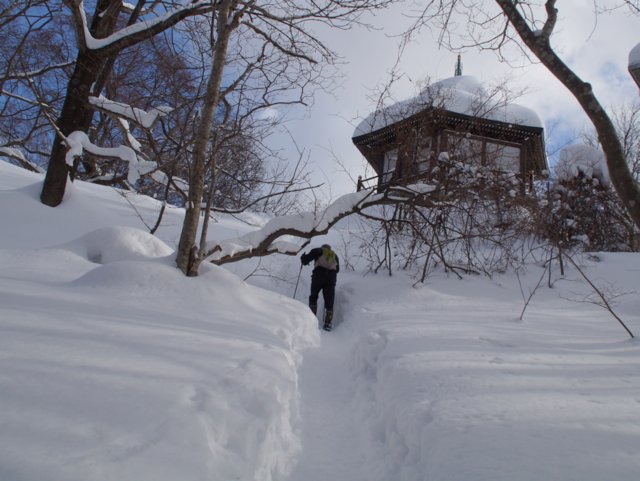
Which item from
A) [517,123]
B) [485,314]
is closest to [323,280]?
[485,314]

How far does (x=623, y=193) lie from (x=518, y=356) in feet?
5.75

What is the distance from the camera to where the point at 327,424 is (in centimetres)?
278

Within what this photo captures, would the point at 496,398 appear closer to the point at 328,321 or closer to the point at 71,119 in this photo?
the point at 328,321

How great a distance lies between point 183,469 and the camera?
144 cm

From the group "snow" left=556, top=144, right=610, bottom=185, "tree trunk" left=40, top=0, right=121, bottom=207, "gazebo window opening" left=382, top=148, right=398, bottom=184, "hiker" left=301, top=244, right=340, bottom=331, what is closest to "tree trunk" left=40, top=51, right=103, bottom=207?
"tree trunk" left=40, top=0, right=121, bottom=207

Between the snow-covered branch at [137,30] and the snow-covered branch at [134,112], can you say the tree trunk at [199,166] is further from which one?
the snow-covered branch at [137,30]

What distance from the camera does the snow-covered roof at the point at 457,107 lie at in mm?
9227

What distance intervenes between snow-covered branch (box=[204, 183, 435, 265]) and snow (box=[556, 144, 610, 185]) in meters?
9.13

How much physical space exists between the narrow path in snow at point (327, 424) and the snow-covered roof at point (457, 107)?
20.0 feet

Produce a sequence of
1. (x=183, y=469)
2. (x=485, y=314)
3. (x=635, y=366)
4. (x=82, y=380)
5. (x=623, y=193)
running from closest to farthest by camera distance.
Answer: (x=183, y=469) < (x=82, y=380) < (x=623, y=193) < (x=635, y=366) < (x=485, y=314)

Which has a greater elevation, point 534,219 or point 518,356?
point 534,219

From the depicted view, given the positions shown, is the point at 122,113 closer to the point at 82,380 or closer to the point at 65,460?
the point at 82,380

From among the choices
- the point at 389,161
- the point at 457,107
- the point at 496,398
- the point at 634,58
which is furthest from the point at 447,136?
the point at 496,398

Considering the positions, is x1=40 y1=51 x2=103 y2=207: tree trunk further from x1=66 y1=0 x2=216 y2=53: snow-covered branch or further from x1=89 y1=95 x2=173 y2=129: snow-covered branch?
x1=89 y1=95 x2=173 y2=129: snow-covered branch
